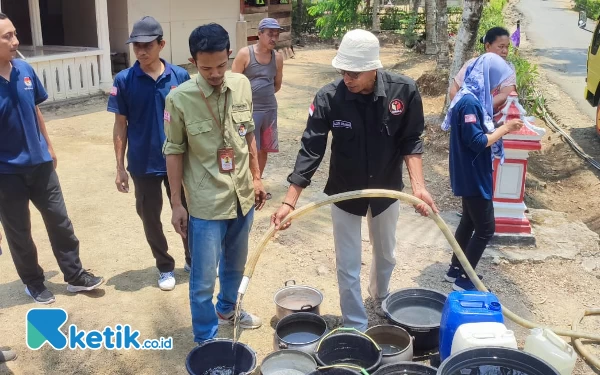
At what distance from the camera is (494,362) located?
270cm

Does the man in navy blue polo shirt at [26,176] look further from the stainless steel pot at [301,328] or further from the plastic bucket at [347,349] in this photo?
the plastic bucket at [347,349]

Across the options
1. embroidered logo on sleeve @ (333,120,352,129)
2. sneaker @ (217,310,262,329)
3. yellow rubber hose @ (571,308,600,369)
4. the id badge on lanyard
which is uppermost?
embroidered logo on sleeve @ (333,120,352,129)

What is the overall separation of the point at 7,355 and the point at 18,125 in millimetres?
1466

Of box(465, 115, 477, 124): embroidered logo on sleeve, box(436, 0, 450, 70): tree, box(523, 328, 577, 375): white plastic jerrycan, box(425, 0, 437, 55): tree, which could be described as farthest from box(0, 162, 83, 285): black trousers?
box(425, 0, 437, 55): tree

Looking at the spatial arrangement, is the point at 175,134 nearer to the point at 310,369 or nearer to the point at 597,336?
the point at 310,369

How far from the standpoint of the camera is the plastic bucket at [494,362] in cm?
264

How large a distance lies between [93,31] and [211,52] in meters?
10.7

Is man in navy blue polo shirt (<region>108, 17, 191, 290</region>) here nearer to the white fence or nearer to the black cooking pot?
the black cooking pot

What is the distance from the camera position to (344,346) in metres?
3.28

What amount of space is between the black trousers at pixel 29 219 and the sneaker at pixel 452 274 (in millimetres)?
2813

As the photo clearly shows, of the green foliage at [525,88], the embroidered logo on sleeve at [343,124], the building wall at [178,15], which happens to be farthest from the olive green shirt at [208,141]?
the building wall at [178,15]

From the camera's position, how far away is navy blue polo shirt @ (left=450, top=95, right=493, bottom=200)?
389cm

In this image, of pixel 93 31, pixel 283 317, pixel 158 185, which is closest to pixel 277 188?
pixel 158 185

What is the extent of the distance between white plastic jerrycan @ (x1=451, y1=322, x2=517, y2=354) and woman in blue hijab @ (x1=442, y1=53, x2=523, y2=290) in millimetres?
1291
